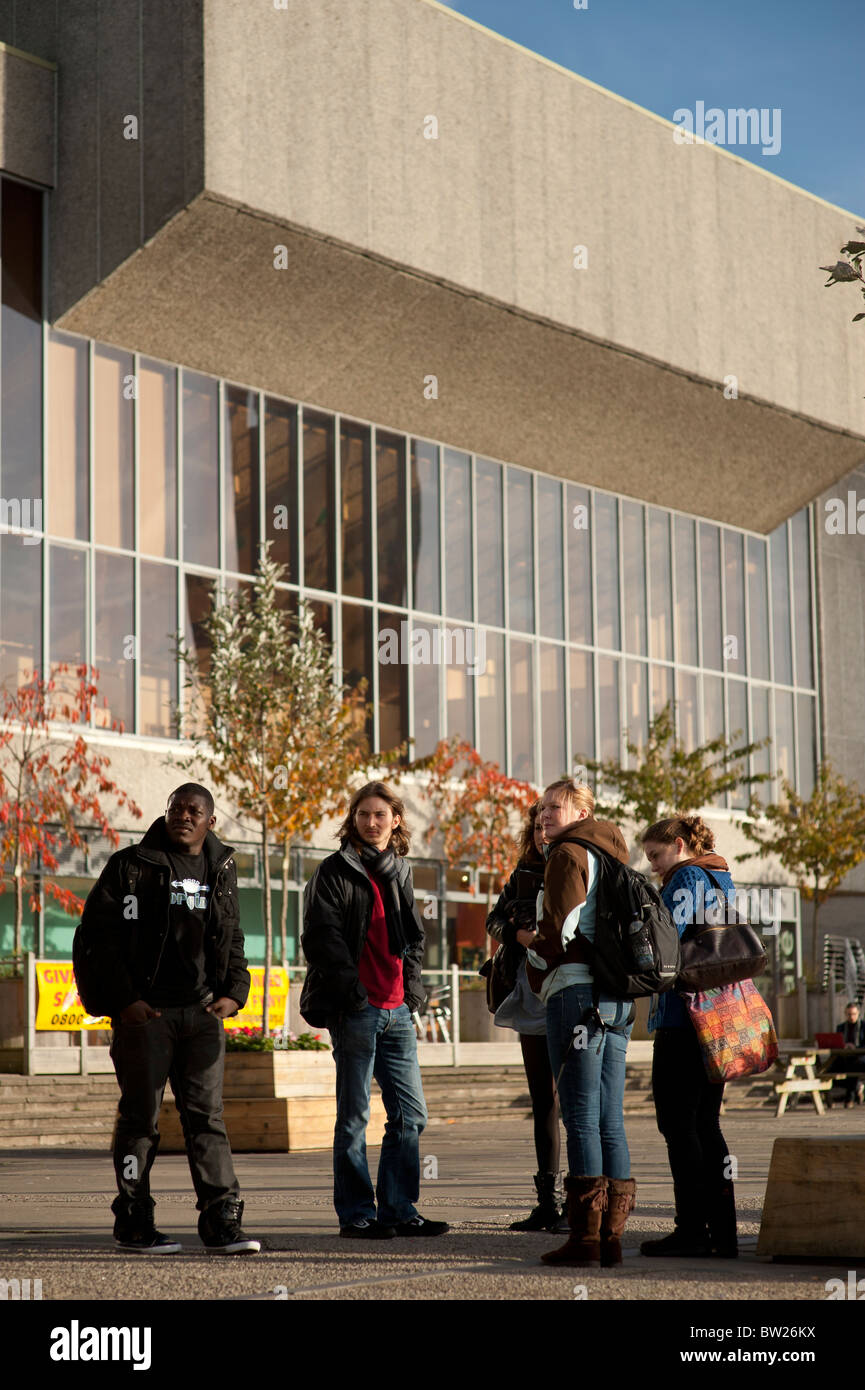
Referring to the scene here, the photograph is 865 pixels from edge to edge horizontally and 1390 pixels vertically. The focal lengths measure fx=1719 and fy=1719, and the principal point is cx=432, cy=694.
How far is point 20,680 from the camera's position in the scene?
25.2m

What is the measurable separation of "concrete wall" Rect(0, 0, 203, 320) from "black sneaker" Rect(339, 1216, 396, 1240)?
64.6ft

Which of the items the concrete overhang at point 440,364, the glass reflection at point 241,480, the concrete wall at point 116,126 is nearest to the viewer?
the concrete wall at point 116,126

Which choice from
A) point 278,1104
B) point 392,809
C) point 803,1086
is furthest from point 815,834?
point 392,809

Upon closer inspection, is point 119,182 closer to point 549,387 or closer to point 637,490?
point 549,387

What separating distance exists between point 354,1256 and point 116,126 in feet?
72.9

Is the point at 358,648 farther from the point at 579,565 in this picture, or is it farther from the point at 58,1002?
the point at 58,1002

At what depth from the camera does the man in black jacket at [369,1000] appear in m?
7.19

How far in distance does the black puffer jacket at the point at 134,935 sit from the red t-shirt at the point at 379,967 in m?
0.59

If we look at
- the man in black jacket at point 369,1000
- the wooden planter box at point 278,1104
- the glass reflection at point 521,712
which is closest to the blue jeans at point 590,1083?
the man in black jacket at point 369,1000

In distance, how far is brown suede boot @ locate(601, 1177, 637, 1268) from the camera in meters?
6.22

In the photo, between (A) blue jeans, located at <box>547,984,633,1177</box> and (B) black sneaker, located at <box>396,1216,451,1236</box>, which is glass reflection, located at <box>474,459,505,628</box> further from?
(A) blue jeans, located at <box>547,984,633,1177</box>

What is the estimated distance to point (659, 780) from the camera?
1294 inches

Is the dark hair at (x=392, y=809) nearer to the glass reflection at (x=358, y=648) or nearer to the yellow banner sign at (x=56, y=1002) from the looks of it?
the yellow banner sign at (x=56, y=1002)

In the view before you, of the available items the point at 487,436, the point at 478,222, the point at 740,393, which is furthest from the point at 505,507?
the point at 478,222
